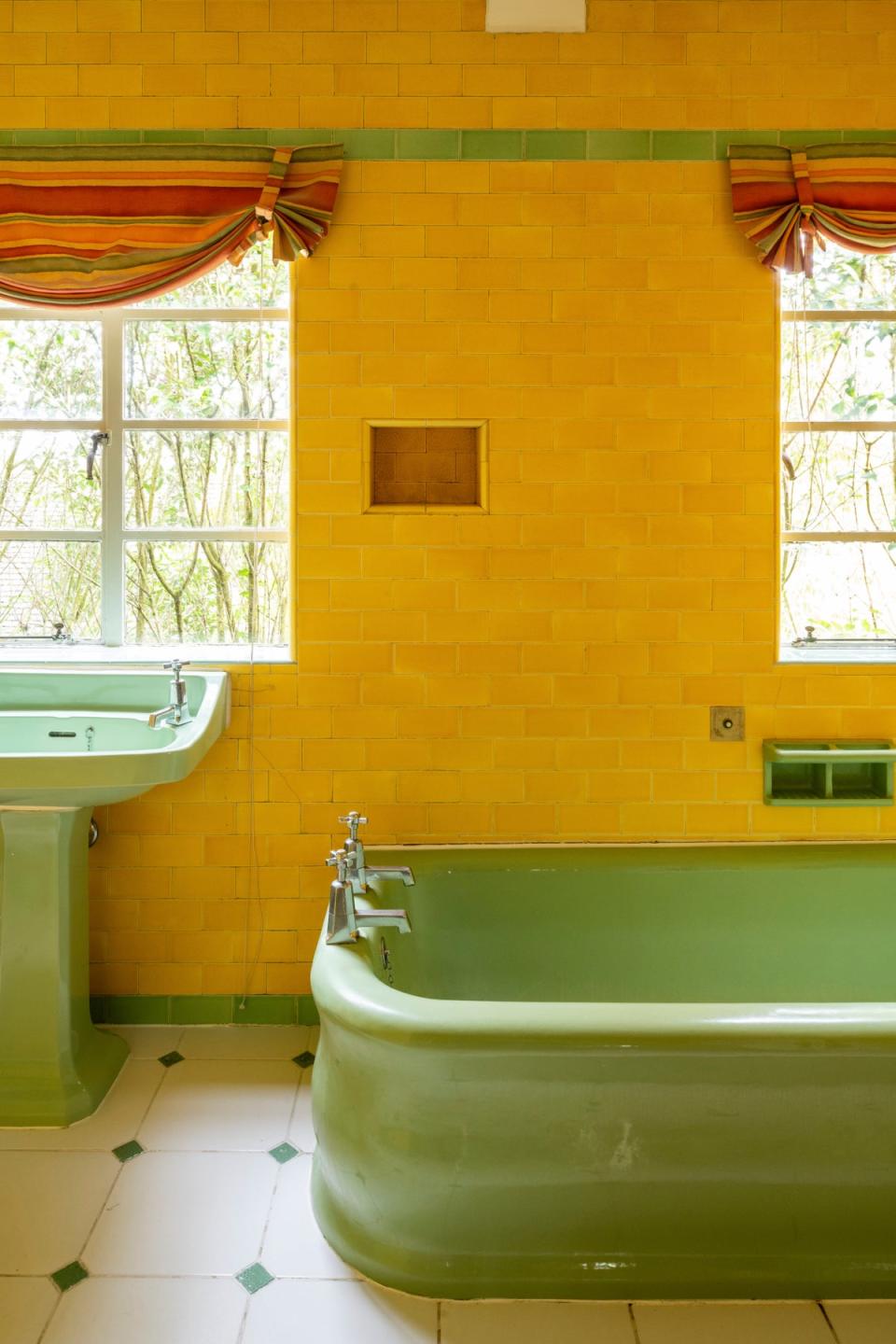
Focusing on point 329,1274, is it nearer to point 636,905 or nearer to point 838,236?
point 636,905

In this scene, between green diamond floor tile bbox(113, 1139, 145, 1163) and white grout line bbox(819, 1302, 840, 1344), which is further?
green diamond floor tile bbox(113, 1139, 145, 1163)

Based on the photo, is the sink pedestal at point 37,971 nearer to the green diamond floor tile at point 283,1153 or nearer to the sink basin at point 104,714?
the sink basin at point 104,714

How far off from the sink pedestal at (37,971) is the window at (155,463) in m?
0.69

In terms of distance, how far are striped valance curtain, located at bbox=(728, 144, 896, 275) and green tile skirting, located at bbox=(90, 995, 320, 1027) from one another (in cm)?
243

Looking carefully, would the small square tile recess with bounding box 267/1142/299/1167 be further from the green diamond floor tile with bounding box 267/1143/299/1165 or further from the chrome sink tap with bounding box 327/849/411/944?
the chrome sink tap with bounding box 327/849/411/944

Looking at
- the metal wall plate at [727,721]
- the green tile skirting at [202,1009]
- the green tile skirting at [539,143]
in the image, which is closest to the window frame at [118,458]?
the green tile skirting at [539,143]

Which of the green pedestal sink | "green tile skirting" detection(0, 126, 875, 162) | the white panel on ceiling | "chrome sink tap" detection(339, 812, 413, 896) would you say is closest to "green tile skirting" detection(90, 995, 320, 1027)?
the green pedestal sink

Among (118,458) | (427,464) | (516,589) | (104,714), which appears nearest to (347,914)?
(104,714)

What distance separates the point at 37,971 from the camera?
2.14 metres

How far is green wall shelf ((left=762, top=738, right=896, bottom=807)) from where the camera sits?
239cm

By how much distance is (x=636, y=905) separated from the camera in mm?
2332

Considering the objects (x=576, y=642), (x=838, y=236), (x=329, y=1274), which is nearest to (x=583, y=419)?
(x=576, y=642)

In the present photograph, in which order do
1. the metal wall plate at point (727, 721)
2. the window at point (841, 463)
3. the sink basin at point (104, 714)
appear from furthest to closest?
the window at point (841, 463)
the metal wall plate at point (727, 721)
the sink basin at point (104, 714)

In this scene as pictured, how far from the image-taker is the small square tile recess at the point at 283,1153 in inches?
78.2
